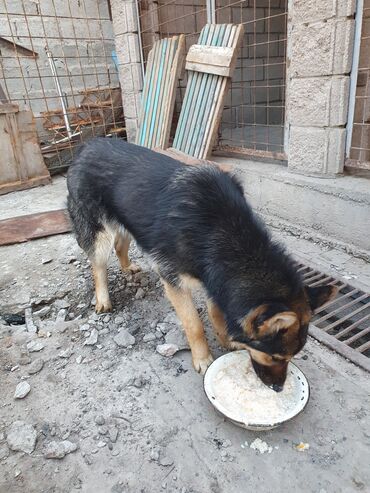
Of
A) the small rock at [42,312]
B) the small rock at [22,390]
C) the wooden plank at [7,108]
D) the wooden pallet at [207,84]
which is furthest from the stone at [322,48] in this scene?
the wooden plank at [7,108]

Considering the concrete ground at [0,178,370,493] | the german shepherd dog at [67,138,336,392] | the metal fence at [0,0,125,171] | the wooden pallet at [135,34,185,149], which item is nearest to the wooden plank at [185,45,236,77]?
the wooden pallet at [135,34,185,149]

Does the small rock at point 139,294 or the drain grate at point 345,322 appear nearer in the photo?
the drain grate at point 345,322

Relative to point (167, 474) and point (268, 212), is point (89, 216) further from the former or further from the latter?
point (268, 212)

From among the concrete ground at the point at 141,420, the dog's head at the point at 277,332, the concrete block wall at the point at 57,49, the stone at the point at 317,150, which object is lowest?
the concrete ground at the point at 141,420

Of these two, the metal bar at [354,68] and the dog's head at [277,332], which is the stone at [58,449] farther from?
the metal bar at [354,68]

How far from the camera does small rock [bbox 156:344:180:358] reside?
263 centimetres

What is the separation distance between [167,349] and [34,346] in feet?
3.43

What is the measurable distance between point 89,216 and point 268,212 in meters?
2.43

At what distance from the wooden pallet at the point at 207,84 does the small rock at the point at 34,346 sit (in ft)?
11.0

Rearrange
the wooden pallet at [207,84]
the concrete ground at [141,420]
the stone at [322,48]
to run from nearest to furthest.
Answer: the concrete ground at [141,420], the stone at [322,48], the wooden pallet at [207,84]

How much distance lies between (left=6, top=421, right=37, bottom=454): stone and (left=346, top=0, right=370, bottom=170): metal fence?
3672mm

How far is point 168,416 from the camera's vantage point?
2158 mm

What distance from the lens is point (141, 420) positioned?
2143 millimetres

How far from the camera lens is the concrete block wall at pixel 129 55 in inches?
241
